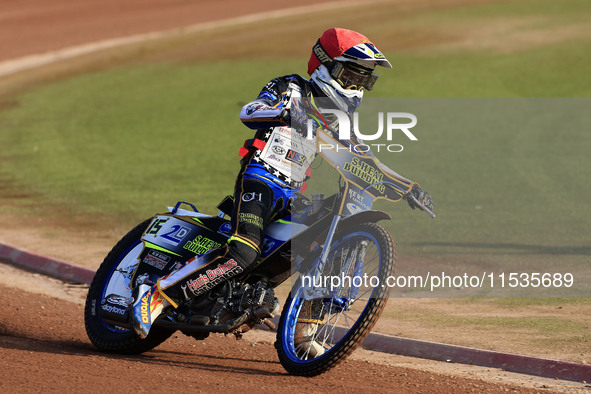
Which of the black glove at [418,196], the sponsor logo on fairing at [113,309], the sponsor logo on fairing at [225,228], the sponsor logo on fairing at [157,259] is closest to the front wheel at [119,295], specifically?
the sponsor logo on fairing at [113,309]

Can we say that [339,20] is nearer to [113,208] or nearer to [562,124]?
[562,124]

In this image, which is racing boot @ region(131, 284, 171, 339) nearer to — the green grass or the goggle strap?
the goggle strap

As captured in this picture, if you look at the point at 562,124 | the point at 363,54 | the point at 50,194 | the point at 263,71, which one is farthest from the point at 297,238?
the point at 263,71

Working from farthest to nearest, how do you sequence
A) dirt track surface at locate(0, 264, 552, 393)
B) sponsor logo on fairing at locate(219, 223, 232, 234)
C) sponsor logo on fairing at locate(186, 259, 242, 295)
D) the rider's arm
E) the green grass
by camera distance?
the green grass, sponsor logo on fairing at locate(219, 223, 232, 234), sponsor logo on fairing at locate(186, 259, 242, 295), the rider's arm, dirt track surface at locate(0, 264, 552, 393)

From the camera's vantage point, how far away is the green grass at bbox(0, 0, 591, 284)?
42.3 ft

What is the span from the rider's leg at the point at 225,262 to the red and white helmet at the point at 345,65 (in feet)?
2.69

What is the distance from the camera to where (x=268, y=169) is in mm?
6137

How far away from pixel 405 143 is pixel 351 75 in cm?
1248

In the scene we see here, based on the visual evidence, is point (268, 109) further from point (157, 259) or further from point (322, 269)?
point (157, 259)

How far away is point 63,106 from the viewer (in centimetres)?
2172

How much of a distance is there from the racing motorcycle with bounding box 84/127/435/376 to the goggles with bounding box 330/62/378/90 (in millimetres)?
463

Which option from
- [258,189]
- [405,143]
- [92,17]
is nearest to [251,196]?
[258,189]

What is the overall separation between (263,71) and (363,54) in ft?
65.2

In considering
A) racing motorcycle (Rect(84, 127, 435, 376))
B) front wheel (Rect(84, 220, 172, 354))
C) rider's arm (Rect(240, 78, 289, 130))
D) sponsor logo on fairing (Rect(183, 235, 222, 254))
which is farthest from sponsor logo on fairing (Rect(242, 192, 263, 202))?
front wheel (Rect(84, 220, 172, 354))
